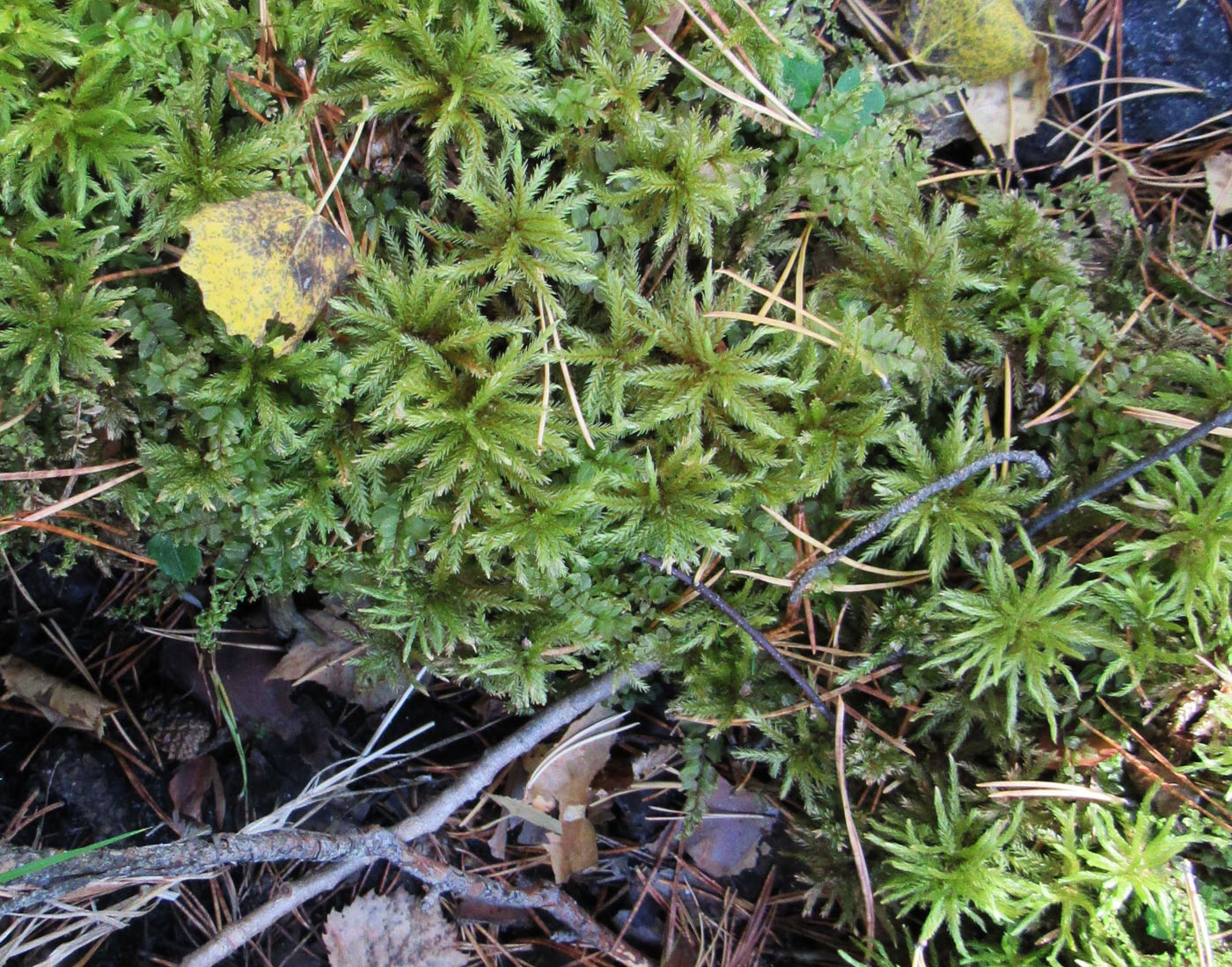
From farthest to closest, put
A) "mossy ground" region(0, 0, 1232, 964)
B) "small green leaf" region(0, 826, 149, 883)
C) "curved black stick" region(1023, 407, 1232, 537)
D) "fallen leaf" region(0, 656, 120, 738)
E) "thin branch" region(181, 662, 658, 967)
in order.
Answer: "fallen leaf" region(0, 656, 120, 738), "thin branch" region(181, 662, 658, 967), "curved black stick" region(1023, 407, 1232, 537), "mossy ground" region(0, 0, 1232, 964), "small green leaf" region(0, 826, 149, 883)

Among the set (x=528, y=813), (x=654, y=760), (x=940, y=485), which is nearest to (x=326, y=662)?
(x=528, y=813)

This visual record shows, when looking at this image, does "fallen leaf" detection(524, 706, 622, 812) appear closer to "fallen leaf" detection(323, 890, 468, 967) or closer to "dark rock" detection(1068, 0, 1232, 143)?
"fallen leaf" detection(323, 890, 468, 967)

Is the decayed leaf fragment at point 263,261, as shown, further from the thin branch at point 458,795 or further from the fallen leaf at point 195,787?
the fallen leaf at point 195,787

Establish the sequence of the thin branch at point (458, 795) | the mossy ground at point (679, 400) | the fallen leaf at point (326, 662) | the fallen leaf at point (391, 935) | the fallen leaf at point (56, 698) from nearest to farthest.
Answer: the mossy ground at point (679, 400) → the thin branch at point (458, 795) → the fallen leaf at point (391, 935) → the fallen leaf at point (56, 698) → the fallen leaf at point (326, 662)

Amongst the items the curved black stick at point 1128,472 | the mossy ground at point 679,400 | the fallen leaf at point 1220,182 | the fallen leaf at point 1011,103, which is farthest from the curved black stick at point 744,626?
the fallen leaf at point 1220,182

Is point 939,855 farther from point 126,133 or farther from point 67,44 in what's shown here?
point 67,44

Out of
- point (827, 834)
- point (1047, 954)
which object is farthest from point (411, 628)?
point (1047, 954)

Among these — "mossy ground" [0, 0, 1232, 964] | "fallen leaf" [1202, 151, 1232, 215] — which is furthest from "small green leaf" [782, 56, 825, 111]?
"fallen leaf" [1202, 151, 1232, 215]
